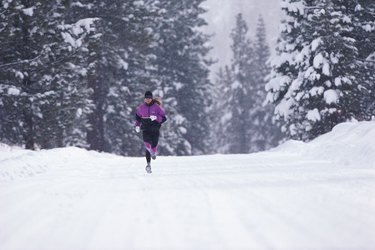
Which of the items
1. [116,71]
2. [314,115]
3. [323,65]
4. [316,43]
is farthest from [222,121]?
[316,43]

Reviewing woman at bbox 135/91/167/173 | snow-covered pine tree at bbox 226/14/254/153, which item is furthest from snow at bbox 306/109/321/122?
snow-covered pine tree at bbox 226/14/254/153

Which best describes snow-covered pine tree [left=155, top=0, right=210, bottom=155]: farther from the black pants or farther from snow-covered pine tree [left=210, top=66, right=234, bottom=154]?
the black pants

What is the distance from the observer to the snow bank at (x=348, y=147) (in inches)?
410

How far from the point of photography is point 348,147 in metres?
11.5

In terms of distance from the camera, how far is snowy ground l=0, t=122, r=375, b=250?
450 cm

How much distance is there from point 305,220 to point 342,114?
15.1 metres

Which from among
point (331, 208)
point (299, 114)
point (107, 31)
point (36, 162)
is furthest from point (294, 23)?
point (331, 208)

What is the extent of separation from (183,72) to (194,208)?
32.6 meters

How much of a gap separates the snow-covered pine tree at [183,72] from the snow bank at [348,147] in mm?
19864

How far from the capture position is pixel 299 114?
2252cm

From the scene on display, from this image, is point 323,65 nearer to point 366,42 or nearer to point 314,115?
point 314,115

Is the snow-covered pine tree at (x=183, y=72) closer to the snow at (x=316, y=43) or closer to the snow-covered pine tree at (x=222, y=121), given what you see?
the snow at (x=316, y=43)

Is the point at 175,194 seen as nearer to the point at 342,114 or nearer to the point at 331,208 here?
the point at 331,208

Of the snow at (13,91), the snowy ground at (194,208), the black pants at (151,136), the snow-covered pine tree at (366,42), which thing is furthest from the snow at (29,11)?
the snow-covered pine tree at (366,42)
